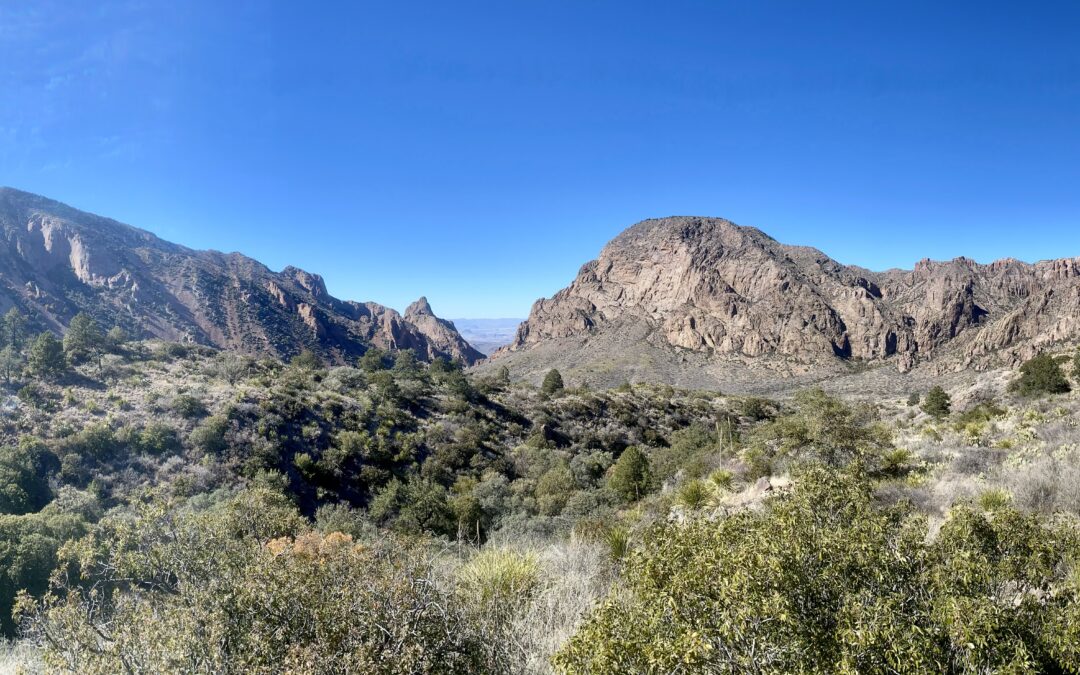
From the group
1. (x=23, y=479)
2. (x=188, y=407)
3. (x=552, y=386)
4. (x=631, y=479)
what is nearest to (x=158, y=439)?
(x=188, y=407)

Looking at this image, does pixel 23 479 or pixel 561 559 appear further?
pixel 23 479

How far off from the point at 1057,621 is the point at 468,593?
16.8 feet

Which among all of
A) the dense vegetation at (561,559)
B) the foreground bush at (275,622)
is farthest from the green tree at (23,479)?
the foreground bush at (275,622)

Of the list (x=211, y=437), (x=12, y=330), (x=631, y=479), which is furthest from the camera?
(x=12, y=330)

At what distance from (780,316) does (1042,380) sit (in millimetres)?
91483

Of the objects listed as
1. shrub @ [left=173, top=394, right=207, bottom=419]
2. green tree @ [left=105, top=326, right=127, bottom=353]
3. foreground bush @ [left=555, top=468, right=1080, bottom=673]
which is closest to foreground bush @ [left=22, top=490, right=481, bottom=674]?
foreground bush @ [left=555, top=468, right=1080, bottom=673]

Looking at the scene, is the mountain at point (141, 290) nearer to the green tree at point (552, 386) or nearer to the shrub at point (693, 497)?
the green tree at point (552, 386)

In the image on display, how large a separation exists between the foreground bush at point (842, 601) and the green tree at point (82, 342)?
1505 inches

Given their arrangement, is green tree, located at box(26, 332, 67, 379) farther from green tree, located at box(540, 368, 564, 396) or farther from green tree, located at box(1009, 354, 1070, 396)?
green tree, located at box(1009, 354, 1070, 396)

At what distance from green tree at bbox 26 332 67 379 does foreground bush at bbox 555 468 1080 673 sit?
3609 cm

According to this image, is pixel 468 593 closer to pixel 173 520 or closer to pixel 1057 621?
pixel 173 520

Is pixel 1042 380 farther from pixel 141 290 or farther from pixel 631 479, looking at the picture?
pixel 141 290

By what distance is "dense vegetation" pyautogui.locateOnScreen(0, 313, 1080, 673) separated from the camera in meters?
3.32

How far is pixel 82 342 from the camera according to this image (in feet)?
104
